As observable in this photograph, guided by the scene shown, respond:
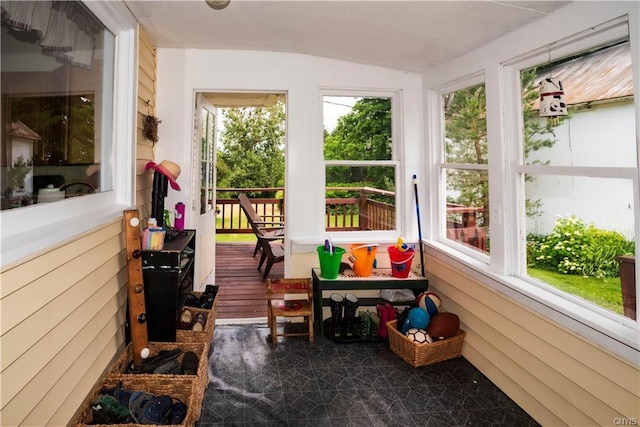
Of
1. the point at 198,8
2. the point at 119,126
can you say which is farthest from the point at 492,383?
the point at 198,8

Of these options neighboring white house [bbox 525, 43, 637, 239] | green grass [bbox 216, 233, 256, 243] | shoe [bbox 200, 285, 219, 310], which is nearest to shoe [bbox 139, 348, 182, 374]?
shoe [bbox 200, 285, 219, 310]

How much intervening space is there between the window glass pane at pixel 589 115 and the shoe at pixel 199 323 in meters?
2.36

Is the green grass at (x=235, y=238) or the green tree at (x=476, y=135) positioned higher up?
the green tree at (x=476, y=135)

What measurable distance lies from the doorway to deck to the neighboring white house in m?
2.26

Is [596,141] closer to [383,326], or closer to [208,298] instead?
A: [383,326]

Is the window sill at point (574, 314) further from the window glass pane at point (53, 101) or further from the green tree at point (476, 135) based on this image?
the window glass pane at point (53, 101)

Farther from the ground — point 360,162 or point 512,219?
point 360,162

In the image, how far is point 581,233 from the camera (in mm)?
1921

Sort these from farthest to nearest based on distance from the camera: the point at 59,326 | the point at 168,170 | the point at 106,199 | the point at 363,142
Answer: the point at 363,142 → the point at 168,170 → the point at 106,199 → the point at 59,326

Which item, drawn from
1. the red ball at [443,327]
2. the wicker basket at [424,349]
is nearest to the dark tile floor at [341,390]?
the wicker basket at [424,349]

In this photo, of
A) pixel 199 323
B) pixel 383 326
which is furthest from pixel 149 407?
pixel 383 326

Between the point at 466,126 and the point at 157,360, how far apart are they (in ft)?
8.75

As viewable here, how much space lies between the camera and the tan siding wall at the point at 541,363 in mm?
1598

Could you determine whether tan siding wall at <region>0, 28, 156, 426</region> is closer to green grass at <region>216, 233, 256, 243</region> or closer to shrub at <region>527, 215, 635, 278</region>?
shrub at <region>527, 215, 635, 278</region>
